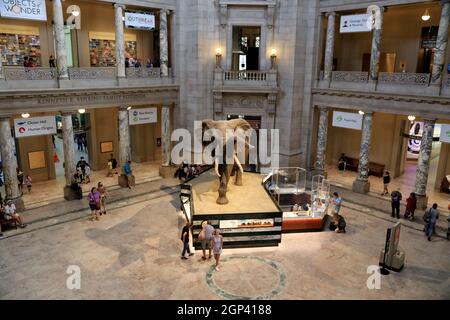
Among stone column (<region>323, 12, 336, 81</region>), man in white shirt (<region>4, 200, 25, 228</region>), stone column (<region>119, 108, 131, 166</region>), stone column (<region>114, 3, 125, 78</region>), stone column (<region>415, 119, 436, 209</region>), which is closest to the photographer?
man in white shirt (<region>4, 200, 25, 228</region>)

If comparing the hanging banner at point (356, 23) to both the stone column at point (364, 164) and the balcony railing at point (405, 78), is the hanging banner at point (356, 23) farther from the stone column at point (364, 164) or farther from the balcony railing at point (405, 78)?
the stone column at point (364, 164)

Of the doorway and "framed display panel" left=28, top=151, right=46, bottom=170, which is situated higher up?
the doorway

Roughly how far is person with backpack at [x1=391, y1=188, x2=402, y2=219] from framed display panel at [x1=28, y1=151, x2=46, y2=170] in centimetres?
1770

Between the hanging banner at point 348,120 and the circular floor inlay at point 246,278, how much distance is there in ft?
32.5

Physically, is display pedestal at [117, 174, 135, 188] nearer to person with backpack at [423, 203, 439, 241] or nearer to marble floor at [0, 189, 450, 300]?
marble floor at [0, 189, 450, 300]

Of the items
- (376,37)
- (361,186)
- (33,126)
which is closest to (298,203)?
(361,186)

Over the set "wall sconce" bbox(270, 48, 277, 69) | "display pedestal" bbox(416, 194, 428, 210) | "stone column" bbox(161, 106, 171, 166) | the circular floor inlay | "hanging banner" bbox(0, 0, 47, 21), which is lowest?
the circular floor inlay

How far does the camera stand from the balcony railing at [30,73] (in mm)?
15548

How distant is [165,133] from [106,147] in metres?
4.30

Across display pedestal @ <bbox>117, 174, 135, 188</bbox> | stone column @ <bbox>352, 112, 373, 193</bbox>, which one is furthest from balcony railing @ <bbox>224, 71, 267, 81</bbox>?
display pedestal @ <bbox>117, 174, 135, 188</bbox>

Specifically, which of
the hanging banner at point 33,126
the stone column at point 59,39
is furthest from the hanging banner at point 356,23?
the hanging banner at point 33,126

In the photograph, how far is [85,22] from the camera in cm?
2070

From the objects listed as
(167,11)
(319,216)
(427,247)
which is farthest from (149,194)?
(427,247)

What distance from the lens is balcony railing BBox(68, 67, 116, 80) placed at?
17375 millimetres
